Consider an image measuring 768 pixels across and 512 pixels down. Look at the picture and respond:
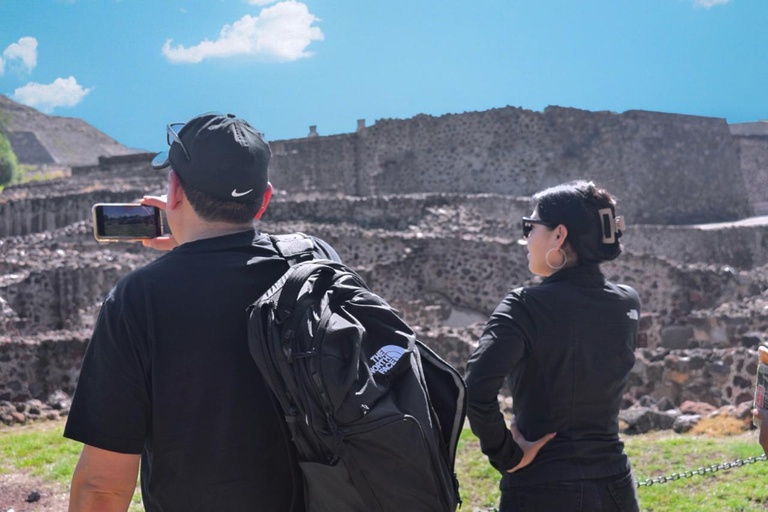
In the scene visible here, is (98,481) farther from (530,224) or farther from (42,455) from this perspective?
(42,455)

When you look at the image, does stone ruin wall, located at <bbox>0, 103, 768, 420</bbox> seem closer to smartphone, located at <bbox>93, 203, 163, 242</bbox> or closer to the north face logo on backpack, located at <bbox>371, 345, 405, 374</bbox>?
smartphone, located at <bbox>93, 203, 163, 242</bbox>

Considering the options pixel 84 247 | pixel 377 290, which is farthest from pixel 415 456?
pixel 84 247

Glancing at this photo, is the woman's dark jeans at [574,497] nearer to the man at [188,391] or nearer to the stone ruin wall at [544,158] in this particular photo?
the man at [188,391]

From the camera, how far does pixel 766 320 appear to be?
33.4 feet

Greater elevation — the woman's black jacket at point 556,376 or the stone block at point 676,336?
the woman's black jacket at point 556,376

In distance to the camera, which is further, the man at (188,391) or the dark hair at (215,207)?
the dark hair at (215,207)

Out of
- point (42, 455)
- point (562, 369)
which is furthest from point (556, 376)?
point (42, 455)

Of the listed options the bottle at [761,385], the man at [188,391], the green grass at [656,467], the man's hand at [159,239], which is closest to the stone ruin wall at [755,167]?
the green grass at [656,467]

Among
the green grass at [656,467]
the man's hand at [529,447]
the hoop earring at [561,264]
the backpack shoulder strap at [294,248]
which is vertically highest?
the backpack shoulder strap at [294,248]

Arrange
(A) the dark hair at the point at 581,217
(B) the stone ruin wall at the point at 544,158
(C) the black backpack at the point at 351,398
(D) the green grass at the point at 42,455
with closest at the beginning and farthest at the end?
(C) the black backpack at the point at 351,398 < (A) the dark hair at the point at 581,217 < (D) the green grass at the point at 42,455 < (B) the stone ruin wall at the point at 544,158

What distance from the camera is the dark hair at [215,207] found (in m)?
2.16

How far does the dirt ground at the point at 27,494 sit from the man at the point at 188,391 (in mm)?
3833

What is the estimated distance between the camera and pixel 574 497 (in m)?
2.63

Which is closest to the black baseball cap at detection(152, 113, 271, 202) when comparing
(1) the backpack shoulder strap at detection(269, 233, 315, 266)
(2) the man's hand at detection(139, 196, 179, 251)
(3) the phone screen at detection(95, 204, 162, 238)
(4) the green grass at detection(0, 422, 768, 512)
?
(1) the backpack shoulder strap at detection(269, 233, 315, 266)
